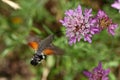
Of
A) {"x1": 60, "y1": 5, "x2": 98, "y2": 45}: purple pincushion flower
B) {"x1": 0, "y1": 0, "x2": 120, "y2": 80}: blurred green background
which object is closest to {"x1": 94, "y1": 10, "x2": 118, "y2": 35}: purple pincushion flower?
{"x1": 60, "y1": 5, "x2": 98, "y2": 45}: purple pincushion flower

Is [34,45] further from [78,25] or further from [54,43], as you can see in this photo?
[54,43]

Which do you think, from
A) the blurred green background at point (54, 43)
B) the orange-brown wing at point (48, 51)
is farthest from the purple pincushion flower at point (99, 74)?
the orange-brown wing at point (48, 51)

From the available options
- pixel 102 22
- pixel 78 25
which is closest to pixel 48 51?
pixel 78 25

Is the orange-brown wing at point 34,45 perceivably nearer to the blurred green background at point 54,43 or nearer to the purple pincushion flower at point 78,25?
the purple pincushion flower at point 78,25

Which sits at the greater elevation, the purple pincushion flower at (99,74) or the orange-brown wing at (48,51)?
the orange-brown wing at (48,51)

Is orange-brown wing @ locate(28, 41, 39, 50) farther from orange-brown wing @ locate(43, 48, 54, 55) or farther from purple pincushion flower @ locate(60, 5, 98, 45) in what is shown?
purple pincushion flower @ locate(60, 5, 98, 45)

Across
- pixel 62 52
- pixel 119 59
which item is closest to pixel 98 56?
pixel 119 59

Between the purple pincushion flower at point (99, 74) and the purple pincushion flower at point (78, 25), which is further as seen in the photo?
the purple pincushion flower at point (99, 74)

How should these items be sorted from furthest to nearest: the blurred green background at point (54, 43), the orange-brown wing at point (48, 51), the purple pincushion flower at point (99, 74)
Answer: the blurred green background at point (54, 43) < the purple pincushion flower at point (99, 74) < the orange-brown wing at point (48, 51)
